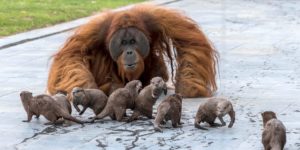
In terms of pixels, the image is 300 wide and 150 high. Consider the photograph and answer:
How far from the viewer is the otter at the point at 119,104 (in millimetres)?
6211

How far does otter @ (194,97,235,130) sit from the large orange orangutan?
1.09 m

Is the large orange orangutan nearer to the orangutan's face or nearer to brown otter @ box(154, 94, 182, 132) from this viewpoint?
the orangutan's face

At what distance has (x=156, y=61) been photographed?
7406 mm

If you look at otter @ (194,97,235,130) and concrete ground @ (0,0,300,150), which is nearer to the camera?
concrete ground @ (0,0,300,150)

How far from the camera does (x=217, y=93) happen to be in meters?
7.44

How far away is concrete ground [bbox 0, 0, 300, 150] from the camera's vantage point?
18.9 ft

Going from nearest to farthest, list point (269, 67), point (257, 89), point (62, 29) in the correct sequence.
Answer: point (257, 89) < point (269, 67) < point (62, 29)

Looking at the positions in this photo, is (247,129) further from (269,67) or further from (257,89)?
(269,67)

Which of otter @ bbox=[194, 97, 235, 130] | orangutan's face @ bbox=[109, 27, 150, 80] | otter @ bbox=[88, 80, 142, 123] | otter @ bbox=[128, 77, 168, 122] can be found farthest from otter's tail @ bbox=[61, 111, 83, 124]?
orangutan's face @ bbox=[109, 27, 150, 80]

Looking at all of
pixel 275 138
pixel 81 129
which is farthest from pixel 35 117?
pixel 275 138

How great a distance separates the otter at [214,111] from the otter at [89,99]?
728mm

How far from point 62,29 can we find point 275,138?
754cm

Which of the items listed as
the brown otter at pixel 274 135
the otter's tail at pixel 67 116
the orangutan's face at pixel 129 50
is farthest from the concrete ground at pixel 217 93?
the orangutan's face at pixel 129 50

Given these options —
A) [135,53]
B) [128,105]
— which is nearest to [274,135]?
[128,105]
